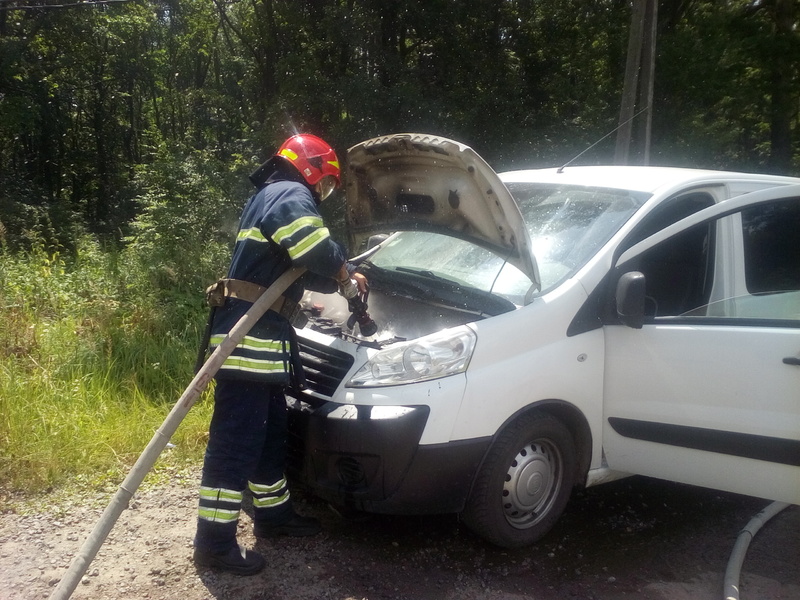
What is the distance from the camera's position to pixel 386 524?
3.64 metres

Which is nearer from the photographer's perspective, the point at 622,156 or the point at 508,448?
the point at 508,448

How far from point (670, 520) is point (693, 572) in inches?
20.8

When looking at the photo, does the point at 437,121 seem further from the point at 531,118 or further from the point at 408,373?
the point at 408,373

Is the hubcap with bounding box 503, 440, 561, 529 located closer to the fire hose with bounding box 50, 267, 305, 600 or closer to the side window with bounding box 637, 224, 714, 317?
the side window with bounding box 637, 224, 714, 317

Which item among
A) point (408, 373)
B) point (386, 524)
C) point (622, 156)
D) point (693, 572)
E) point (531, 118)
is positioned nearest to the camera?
point (408, 373)

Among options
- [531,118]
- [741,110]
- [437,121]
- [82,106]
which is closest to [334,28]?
[437,121]

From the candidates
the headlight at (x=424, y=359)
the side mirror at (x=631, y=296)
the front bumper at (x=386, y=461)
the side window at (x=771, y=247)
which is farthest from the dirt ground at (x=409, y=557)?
the side window at (x=771, y=247)

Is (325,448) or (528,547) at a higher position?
(325,448)

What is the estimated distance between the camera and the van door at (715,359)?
3254 mm

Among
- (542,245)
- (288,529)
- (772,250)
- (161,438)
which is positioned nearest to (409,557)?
(288,529)

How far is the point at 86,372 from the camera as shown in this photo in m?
5.32

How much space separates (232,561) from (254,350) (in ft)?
3.03

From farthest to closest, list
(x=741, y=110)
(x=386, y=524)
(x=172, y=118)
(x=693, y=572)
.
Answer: (x=172, y=118)
(x=741, y=110)
(x=386, y=524)
(x=693, y=572)

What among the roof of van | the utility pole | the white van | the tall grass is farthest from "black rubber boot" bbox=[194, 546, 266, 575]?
the utility pole
